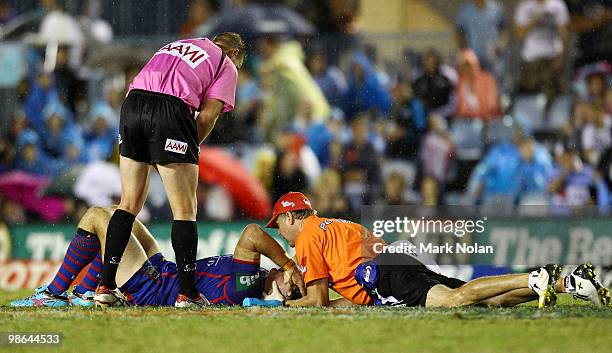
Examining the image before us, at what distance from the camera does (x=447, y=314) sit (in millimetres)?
6910

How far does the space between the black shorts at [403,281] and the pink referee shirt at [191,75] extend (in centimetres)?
163

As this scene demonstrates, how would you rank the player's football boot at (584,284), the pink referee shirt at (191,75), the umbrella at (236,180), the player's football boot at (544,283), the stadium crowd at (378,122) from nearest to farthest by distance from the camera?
1. the player's football boot at (584,284)
2. the player's football boot at (544,283)
3. the pink referee shirt at (191,75)
4. the stadium crowd at (378,122)
5. the umbrella at (236,180)

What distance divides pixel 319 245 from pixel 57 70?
851 centimetres

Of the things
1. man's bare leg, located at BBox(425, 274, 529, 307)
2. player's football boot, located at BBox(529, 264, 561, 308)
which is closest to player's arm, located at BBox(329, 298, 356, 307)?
man's bare leg, located at BBox(425, 274, 529, 307)

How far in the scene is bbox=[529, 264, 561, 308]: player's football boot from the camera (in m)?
7.16

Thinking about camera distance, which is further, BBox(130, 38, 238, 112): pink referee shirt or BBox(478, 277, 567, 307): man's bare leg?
BBox(130, 38, 238, 112): pink referee shirt

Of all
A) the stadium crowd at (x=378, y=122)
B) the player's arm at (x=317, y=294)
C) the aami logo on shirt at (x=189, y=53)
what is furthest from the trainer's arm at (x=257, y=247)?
the stadium crowd at (x=378, y=122)

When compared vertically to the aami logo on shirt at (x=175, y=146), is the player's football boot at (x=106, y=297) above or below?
below

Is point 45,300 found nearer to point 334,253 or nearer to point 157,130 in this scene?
point 157,130

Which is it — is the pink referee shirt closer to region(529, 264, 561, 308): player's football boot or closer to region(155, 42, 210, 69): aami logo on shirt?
region(155, 42, 210, 69): aami logo on shirt

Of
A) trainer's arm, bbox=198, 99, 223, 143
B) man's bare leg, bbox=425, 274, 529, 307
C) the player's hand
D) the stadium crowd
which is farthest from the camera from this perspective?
the stadium crowd

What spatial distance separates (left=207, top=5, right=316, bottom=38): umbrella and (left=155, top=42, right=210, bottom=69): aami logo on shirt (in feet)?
22.9

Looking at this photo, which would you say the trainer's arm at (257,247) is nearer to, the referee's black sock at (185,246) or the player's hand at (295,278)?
the player's hand at (295,278)

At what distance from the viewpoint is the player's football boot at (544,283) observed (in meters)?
7.16
